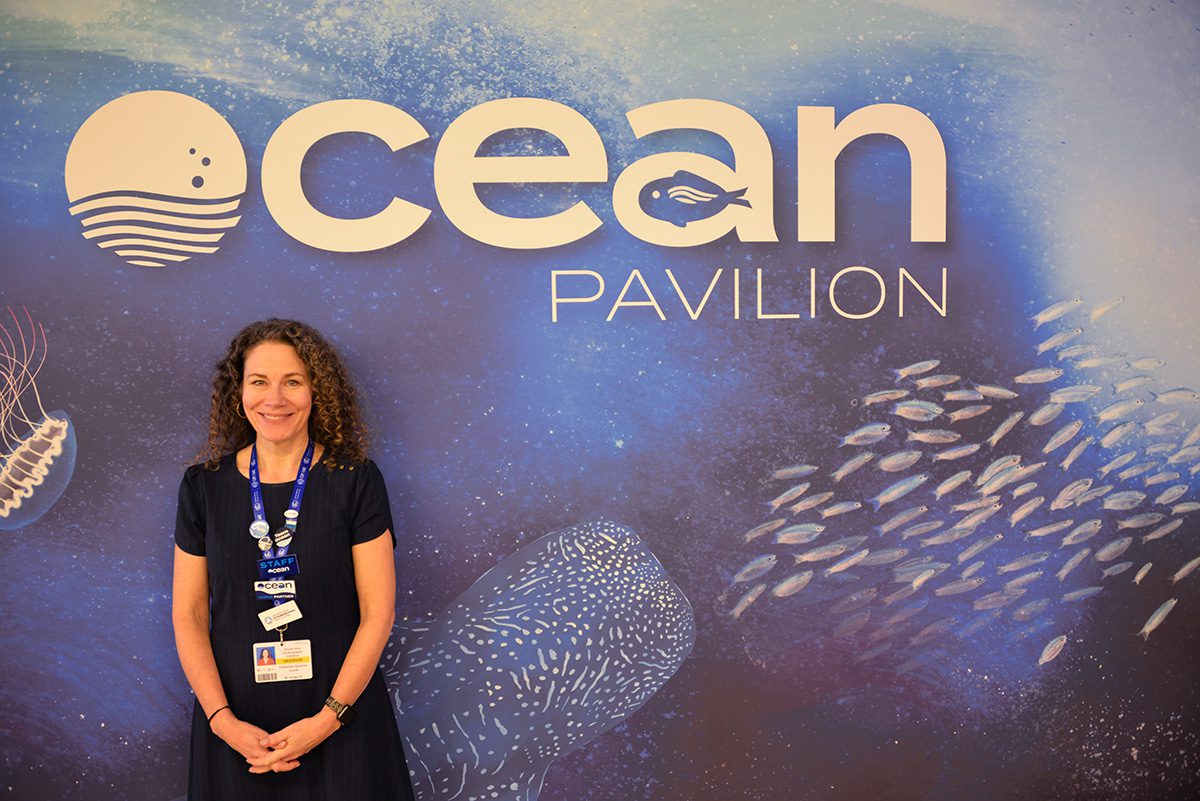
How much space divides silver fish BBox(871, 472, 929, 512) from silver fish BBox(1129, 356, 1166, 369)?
0.72 m

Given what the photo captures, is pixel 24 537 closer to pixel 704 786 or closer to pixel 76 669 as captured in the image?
pixel 76 669

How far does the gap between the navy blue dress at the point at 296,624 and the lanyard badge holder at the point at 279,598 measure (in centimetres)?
2

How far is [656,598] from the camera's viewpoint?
2676mm

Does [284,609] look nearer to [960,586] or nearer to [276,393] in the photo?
[276,393]

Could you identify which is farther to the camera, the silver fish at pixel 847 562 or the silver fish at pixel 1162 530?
the silver fish at pixel 1162 530

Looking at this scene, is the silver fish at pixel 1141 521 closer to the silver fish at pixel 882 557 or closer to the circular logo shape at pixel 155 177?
the silver fish at pixel 882 557

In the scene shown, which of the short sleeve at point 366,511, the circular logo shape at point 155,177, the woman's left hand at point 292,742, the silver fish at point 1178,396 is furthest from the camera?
the silver fish at point 1178,396

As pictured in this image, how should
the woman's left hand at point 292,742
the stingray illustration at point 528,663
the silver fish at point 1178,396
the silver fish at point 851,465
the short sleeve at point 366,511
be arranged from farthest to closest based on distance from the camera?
the silver fish at point 1178,396 → the silver fish at point 851,465 → the stingray illustration at point 528,663 → the short sleeve at point 366,511 → the woman's left hand at point 292,742

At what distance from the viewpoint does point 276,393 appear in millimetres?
2160

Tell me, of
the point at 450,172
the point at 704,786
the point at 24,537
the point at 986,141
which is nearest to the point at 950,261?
the point at 986,141

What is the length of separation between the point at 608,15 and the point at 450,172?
2.02ft

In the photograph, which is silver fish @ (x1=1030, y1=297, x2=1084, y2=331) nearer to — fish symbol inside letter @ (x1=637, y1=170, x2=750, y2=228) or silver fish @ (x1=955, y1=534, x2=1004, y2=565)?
silver fish @ (x1=955, y1=534, x2=1004, y2=565)

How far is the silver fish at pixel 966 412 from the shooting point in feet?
8.99

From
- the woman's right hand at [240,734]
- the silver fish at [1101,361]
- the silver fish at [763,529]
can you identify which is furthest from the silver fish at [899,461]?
the woman's right hand at [240,734]
